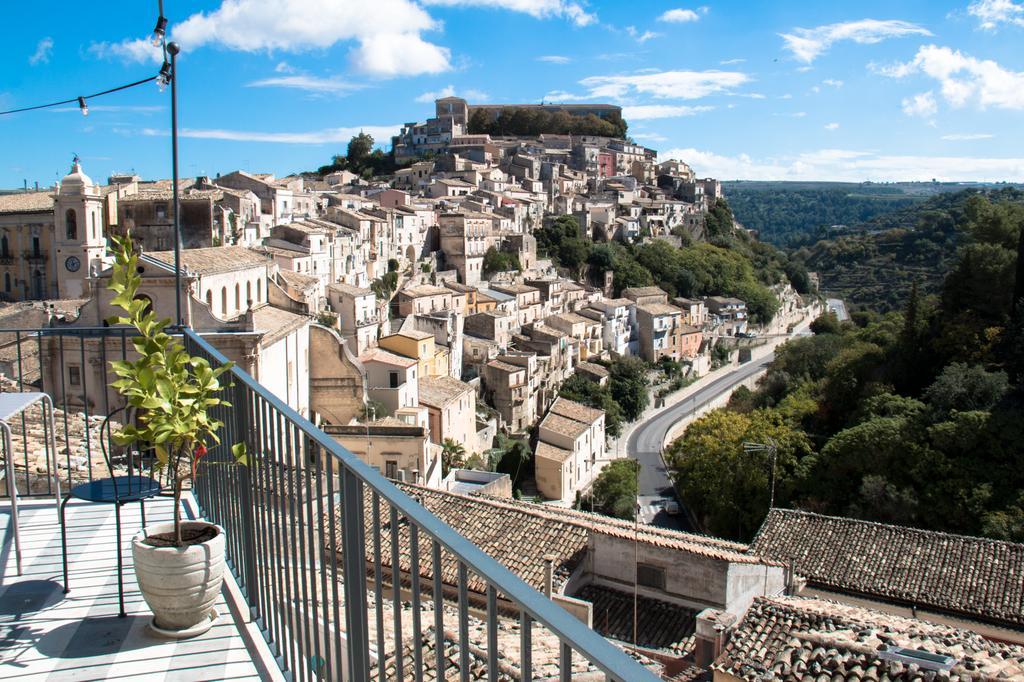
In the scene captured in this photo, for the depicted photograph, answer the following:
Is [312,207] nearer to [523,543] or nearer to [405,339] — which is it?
[405,339]

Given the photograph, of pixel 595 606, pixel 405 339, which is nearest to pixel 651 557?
pixel 595 606

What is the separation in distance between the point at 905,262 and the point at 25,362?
78.1 metres

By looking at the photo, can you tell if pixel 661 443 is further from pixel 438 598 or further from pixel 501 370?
pixel 438 598

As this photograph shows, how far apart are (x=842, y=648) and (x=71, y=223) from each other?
90.1 feet

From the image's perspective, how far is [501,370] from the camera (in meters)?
36.2

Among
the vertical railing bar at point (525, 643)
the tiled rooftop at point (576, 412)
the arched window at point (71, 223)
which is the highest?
the arched window at point (71, 223)

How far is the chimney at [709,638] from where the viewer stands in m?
10.4

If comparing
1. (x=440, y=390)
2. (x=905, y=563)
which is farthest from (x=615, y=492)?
(x=905, y=563)

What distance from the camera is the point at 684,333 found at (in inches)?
2141

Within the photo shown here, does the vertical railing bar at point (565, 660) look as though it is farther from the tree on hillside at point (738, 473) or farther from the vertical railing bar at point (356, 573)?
the tree on hillside at point (738, 473)

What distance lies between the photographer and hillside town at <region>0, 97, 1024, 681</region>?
1055 centimetres

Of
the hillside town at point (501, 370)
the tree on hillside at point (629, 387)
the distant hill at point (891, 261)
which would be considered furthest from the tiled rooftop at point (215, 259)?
the distant hill at point (891, 261)

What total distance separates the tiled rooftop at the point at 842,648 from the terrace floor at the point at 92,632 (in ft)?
25.5

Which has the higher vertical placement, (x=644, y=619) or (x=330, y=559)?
(x=330, y=559)
